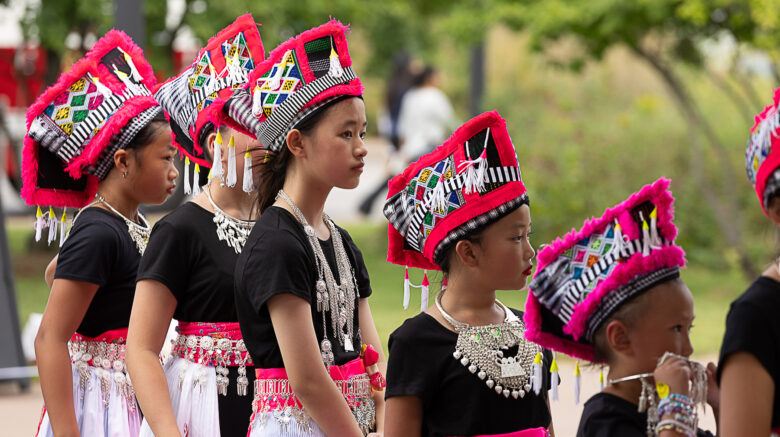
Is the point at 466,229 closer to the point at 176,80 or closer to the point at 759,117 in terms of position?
the point at 759,117

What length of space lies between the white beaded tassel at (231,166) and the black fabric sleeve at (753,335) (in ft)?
4.75

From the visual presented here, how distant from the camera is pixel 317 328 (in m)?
2.95

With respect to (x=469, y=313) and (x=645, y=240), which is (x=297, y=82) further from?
(x=645, y=240)

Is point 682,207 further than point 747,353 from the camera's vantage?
Yes

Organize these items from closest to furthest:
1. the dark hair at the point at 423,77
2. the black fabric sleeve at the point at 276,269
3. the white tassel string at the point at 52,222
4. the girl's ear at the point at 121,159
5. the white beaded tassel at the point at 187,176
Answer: the black fabric sleeve at the point at 276,269
the white beaded tassel at the point at 187,176
the girl's ear at the point at 121,159
the white tassel string at the point at 52,222
the dark hair at the point at 423,77

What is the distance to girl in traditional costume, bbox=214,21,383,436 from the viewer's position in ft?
9.21

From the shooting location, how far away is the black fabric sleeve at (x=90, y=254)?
11.1ft

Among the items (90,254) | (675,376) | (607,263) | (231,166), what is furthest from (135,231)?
(675,376)

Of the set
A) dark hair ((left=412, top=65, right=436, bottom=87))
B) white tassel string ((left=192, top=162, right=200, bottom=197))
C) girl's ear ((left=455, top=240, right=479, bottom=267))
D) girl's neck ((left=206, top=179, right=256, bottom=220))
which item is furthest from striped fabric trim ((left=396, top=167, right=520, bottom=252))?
dark hair ((left=412, top=65, right=436, bottom=87))

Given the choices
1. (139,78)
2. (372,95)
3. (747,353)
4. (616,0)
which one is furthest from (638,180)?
(372,95)

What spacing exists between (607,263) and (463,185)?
0.46 metres

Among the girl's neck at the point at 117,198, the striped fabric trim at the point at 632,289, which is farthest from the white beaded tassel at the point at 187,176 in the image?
the striped fabric trim at the point at 632,289

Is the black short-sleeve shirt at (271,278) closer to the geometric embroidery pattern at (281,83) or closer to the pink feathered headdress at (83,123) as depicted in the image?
the geometric embroidery pattern at (281,83)

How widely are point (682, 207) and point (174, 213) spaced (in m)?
9.77
